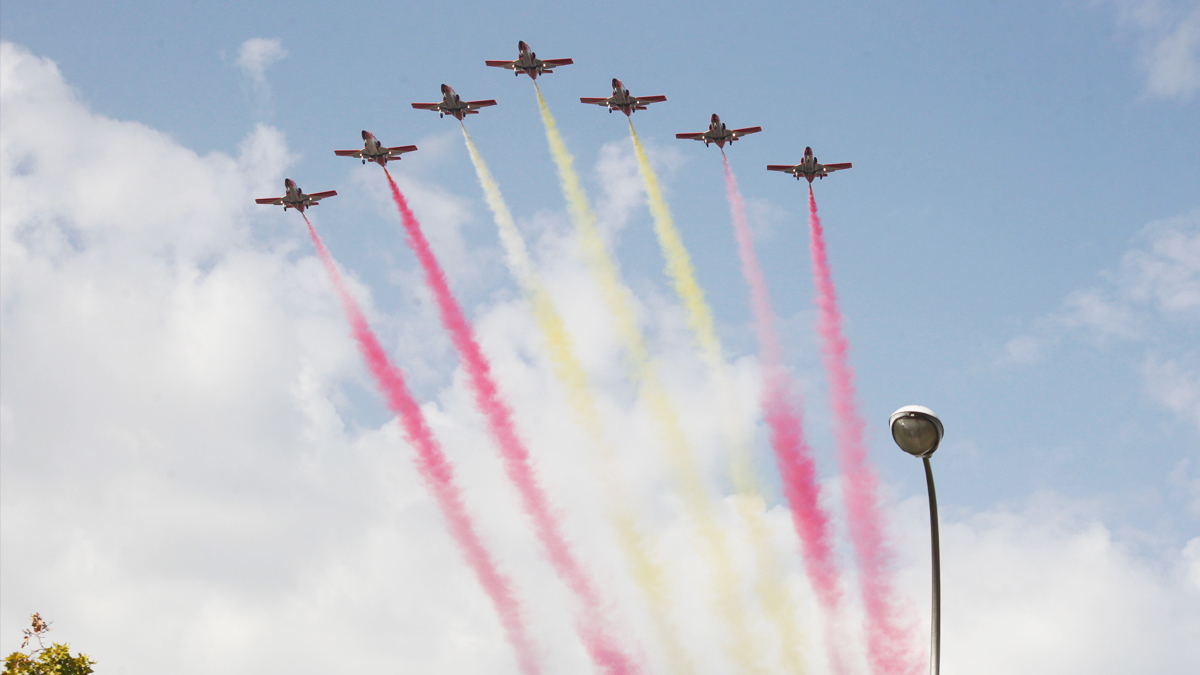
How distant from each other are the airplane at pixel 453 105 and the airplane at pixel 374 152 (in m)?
4.66

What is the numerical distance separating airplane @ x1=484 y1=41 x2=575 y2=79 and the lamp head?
2504 inches

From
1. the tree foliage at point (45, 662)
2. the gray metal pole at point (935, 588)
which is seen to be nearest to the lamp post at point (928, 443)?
the gray metal pole at point (935, 588)

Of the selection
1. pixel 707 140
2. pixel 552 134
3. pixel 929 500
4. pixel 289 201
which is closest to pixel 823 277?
Result: pixel 707 140

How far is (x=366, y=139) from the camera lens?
8006 centimetres

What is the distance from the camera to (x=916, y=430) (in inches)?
683

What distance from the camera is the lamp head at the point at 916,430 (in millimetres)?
17188

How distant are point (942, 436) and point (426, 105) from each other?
225 ft

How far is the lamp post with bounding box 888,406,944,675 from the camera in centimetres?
1725

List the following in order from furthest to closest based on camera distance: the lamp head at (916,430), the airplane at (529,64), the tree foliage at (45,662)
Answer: the airplane at (529,64)
the tree foliage at (45,662)
the lamp head at (916,430)

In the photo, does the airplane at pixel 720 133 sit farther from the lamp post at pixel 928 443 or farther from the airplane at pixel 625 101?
the lamp post at pixel 928 443

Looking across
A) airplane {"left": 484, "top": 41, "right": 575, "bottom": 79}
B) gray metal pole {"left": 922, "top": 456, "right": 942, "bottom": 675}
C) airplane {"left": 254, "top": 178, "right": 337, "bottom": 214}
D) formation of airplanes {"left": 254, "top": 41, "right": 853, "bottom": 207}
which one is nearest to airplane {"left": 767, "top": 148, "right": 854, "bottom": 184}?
formation of airplanes {"left": 254, "top": 41, "right": 853, "bottom": 207}

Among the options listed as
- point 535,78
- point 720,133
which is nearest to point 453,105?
point 535,78

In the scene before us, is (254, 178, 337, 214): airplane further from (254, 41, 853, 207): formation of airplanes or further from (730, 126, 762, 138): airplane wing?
(730, 126, 762, 138): airplane wing

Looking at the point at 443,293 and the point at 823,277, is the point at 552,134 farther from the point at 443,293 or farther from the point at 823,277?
the point at 823,277
